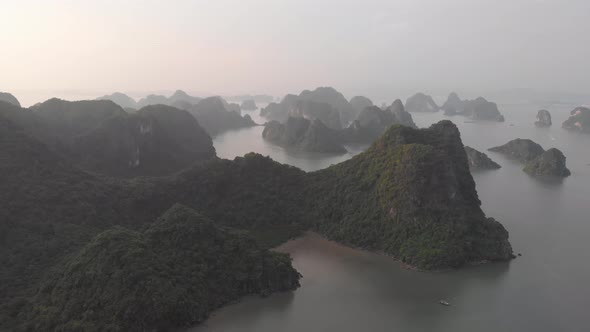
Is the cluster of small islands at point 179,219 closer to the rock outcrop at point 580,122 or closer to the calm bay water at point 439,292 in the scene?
the calm bay water at point 439,292

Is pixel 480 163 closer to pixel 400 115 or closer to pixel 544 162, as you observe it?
pixel 544 162

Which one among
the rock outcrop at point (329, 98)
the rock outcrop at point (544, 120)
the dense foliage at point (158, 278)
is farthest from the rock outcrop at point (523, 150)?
the rock outcrop at point (329, 98)

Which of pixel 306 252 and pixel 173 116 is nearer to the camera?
pixel 306 252

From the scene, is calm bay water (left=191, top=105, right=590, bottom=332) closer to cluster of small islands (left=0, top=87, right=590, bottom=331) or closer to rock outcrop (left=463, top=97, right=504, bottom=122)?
cluster of small islands (left=0, top=87, right=590, bottom=331)

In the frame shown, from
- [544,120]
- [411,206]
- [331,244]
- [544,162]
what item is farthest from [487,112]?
[331,244]

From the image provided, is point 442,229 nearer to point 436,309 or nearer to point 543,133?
point 436,309

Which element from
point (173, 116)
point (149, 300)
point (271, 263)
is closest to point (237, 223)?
point (271, 263)

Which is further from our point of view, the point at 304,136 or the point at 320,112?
the point at 320,112
